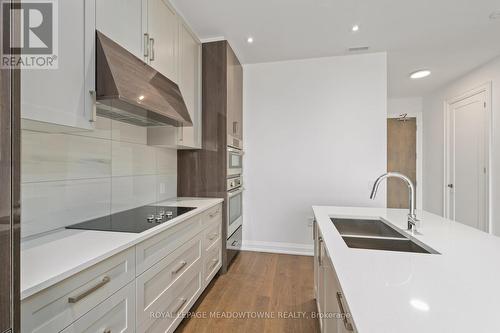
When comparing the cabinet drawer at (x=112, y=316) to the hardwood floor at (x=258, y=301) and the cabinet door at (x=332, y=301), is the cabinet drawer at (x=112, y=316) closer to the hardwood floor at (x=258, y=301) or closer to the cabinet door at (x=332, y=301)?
the hardwood floor at (x=258, y=301)

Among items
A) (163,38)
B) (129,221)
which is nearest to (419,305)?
(129,221)

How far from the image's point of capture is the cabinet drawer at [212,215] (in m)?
2.05

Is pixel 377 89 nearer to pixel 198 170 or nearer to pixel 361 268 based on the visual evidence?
pixel 198 170

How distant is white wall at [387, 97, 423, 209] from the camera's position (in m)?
4.54

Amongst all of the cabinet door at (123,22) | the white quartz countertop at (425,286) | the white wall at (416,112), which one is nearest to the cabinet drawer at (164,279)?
the white quartz countertop at (425,286)

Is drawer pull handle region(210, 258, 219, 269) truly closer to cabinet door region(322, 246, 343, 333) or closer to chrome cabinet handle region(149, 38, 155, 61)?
cabinet door region(322, 246, 343, 333)

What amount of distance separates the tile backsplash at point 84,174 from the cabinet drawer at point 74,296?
498mm

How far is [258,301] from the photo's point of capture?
204 centimetres

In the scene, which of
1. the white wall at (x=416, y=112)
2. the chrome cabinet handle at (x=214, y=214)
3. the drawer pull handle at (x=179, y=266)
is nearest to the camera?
the drawer pull handle at (x=179, y=266)

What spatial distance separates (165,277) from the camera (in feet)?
4.57

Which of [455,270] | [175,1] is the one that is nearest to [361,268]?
[455,270]

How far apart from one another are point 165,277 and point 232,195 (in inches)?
54.1

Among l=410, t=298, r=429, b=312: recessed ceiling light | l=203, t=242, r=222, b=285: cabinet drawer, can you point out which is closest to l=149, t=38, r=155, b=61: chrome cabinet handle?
l=203, t=242, r=222, b=285: cabinet drawer

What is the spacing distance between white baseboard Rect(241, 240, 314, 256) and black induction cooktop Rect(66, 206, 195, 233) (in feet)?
5.79
